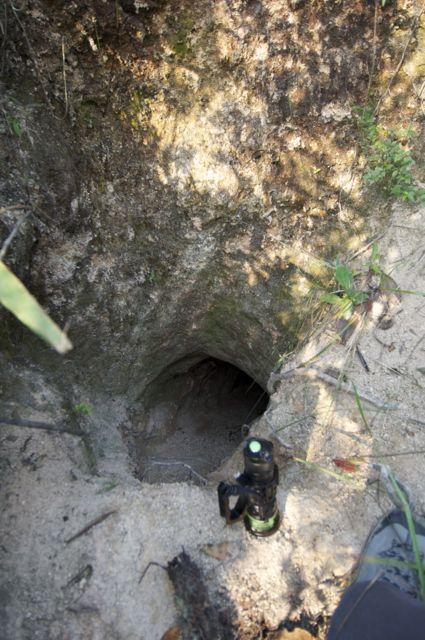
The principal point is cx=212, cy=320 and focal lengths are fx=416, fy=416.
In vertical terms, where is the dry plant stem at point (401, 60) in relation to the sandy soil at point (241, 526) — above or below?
above

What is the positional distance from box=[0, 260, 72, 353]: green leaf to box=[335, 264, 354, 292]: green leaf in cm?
208

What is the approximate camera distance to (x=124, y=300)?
308cm

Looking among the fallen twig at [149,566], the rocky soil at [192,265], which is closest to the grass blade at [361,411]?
the rocky soil at [192,265]

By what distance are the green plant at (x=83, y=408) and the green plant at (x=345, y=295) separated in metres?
1.83

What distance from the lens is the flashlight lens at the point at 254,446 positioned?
5.74ft

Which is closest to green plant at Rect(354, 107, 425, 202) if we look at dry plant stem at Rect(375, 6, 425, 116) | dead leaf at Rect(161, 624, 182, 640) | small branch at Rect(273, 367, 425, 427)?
dry plant stem at Rect(375, 6, 425, 116)

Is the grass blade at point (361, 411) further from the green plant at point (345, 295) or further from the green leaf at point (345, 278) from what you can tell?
the green leaf at point (345, 278)

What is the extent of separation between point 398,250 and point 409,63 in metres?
1.09

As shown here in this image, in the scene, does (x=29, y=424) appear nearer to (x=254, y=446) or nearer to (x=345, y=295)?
(x=254, y=446)

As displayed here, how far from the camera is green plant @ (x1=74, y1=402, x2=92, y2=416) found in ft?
9.53

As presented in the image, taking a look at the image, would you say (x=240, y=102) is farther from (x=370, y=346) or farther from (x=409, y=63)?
(x=370, y=346)

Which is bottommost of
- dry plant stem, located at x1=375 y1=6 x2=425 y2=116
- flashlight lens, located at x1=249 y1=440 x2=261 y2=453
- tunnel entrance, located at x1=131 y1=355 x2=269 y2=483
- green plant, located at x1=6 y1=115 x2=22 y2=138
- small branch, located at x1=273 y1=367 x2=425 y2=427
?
tunnel entrance, located at x1=131 y1=355 x2=269 y2=483

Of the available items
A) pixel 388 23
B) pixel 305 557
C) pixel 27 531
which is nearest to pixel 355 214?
pixel 388 23

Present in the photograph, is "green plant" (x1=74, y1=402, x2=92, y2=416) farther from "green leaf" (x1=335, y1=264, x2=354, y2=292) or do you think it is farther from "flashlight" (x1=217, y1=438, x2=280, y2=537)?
"green leaf" (x1=335, y1=264, x2=354, y2=292)
